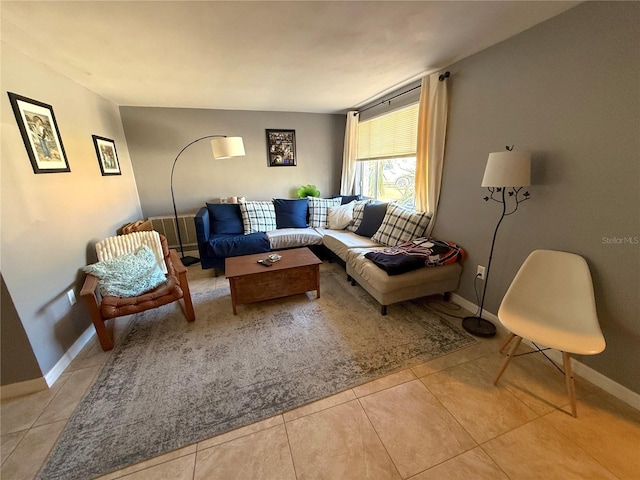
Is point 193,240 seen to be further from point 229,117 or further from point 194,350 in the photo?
point 194,350

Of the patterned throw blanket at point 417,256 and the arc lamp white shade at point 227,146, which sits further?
the arc lamp white shade at point 227,146

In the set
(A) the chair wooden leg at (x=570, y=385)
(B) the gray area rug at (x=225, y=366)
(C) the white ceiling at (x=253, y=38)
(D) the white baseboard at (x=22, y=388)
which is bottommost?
(B) the gray area rug at (x=225, y=366)

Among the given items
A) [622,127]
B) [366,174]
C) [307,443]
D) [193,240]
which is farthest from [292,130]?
[307,443]

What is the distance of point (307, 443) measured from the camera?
4.17 feet

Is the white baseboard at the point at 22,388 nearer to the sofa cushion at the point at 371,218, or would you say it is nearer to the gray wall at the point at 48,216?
the gray wall at the point at 48,216

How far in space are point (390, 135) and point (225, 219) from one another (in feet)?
8.43

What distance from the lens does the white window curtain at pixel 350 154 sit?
4.05 m

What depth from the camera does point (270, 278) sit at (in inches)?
96.3

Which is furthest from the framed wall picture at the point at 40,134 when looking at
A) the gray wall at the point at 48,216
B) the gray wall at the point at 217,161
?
the gray wall at the point at 217,161

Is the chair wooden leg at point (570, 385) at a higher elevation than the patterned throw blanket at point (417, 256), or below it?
below

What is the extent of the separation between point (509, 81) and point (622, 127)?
791 millimetres

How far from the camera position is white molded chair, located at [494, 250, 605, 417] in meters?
1.37

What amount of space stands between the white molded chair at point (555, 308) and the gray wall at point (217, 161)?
3.52 meters

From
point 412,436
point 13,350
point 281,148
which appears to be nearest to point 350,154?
point 281,148
